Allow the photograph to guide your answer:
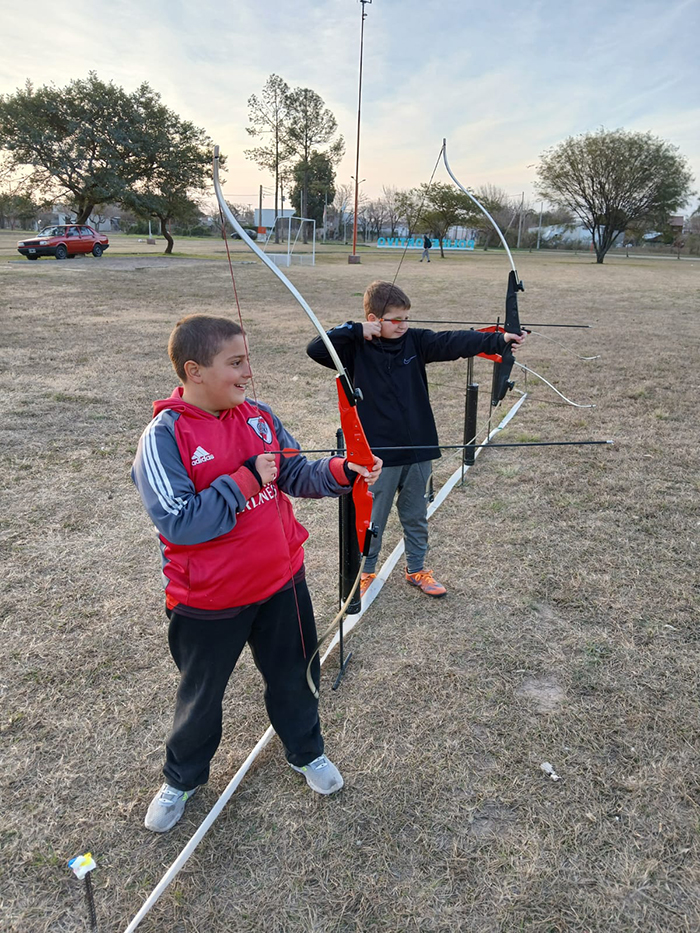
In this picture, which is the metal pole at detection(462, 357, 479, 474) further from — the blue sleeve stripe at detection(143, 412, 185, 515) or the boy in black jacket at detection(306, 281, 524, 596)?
the blue sleeve stripe at detection(143, 412, 185, 515)

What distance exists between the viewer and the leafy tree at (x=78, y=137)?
84.3ft

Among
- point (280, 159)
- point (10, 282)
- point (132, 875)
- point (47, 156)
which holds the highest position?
point (280, 159)

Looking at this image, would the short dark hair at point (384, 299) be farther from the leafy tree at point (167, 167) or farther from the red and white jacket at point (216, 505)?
the leafy tree at point (167, 167)

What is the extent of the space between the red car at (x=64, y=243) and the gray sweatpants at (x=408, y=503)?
82.1ft

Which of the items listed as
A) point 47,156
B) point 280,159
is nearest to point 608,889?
point 47,156

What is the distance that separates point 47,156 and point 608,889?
103ft

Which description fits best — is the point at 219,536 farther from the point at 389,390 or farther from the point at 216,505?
the point at 389,390

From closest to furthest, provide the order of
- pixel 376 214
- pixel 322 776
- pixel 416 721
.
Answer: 1. pixel 322 776
2. pixel 416 721
3. pixel 376 214

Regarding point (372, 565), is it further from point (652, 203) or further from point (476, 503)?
point (652, 203)

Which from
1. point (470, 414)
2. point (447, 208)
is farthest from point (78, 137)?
point (470, 414)

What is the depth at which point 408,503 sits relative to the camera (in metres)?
3.12

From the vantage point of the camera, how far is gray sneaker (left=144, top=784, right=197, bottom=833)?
6.47 ft

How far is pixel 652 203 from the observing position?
40.3m

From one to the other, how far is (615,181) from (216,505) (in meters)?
46.3
